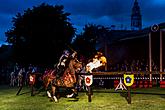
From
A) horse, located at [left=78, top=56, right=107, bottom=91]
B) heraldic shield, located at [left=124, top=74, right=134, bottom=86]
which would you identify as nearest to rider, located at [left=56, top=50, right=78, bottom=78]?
heraldic shield, located at [left=124, top=74, right=134, bottom=86]

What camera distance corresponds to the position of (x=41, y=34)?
111 feet

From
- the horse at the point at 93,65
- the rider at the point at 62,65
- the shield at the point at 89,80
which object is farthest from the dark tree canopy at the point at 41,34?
the shield at the point at 89,80

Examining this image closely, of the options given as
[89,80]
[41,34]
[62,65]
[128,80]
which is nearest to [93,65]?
[62,65]

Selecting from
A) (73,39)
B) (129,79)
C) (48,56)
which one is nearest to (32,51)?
(48,56)

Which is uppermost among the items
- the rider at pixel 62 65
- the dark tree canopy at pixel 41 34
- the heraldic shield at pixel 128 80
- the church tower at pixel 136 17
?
the church tower at pixel 136 17

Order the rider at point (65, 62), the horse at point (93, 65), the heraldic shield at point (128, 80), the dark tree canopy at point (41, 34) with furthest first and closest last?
the dark tree canopy at point (41, 34) → the horse at point (93, 65) → the rider at point (65, 62) → the heraldic shield at point (128, 80)

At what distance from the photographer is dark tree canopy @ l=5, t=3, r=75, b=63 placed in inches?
1329

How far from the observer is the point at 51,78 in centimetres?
1695

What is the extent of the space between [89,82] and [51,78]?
216 cm

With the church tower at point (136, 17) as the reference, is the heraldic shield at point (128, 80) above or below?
below

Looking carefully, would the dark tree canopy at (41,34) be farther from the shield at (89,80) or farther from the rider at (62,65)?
the shield at (89,80)

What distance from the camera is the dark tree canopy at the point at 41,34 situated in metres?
33.8

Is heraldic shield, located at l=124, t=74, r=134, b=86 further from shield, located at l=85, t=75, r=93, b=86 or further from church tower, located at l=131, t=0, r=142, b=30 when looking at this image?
church tower, located at l=131, t=0, r=142, b=30

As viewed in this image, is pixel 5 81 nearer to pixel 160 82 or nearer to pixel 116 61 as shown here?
pixel 116 61
